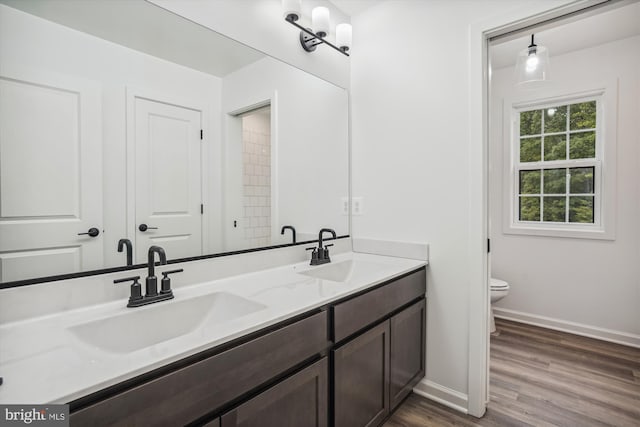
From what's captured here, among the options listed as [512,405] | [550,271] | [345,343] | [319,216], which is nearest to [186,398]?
[345,343]

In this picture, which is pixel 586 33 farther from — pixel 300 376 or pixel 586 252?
pixel 300 376

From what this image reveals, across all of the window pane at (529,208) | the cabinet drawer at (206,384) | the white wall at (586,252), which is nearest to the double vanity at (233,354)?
the cabinet drawer at (206,384)

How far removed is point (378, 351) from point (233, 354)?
2.80 ft

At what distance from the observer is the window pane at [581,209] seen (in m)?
2.81

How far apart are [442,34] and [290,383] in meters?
1.95

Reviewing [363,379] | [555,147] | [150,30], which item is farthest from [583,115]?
[150,30]

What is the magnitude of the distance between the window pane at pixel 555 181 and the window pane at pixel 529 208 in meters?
0.13

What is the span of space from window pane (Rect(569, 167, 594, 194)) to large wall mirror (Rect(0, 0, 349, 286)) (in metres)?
2.70

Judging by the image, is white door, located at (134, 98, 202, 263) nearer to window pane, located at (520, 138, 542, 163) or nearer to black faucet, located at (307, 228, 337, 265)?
black faucet, located at (307, 228, 337, 265)

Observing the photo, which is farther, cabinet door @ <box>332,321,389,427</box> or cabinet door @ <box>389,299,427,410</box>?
cabinet door @ <box>389,299,427,410</box>

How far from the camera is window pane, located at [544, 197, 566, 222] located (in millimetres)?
2971

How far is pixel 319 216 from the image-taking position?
2.12 meters

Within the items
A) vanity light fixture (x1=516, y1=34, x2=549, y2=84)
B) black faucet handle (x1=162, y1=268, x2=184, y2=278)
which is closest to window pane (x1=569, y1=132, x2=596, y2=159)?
vanity light fixture (x1=516, y1=34, x2=549, y2=84)

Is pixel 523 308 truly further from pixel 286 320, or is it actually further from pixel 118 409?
pixel 118 409
